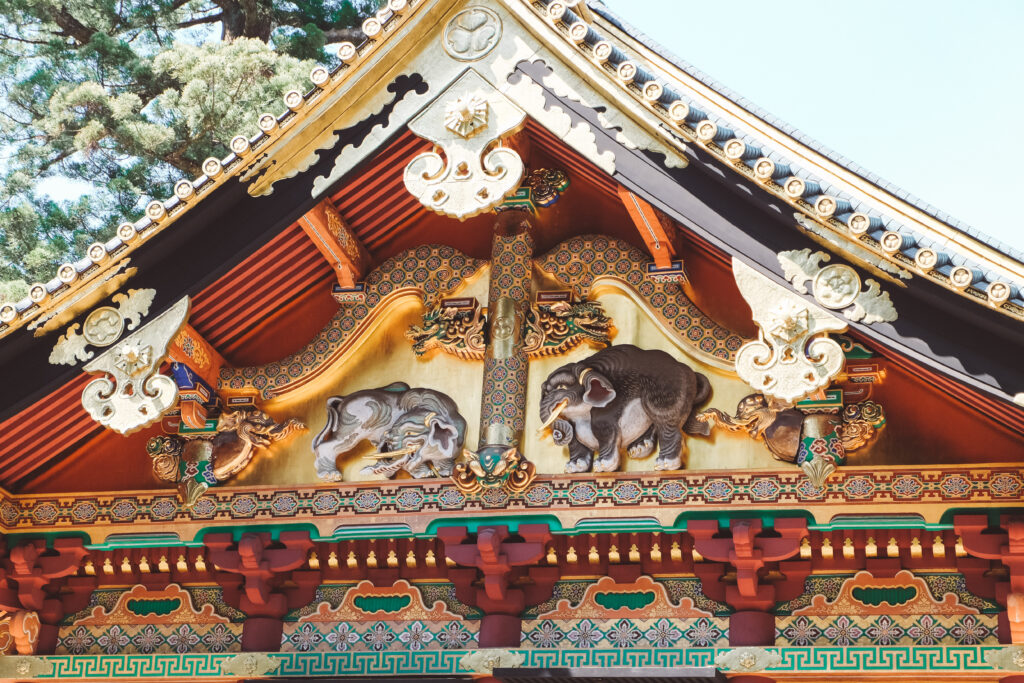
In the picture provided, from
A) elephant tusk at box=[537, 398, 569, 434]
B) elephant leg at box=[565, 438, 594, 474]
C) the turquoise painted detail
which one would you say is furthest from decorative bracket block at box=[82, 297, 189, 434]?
elephant leg at box=[565, 438, 594, 474]

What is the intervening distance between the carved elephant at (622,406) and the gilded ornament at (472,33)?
6.31 feet

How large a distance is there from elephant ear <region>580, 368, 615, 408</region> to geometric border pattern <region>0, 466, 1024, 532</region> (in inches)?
18.2

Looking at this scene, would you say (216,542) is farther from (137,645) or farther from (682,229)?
(682,229)

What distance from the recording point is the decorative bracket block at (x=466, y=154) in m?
8.14

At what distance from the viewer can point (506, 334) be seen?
348 inches

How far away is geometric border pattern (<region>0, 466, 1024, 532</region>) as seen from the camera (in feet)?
26.2

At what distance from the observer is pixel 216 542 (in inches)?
349

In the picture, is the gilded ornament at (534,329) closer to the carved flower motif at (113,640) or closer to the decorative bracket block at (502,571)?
the decorative bracket block at (502,571)

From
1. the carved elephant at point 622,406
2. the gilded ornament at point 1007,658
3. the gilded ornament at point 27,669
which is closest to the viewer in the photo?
the gilded ornament at point 1007,658

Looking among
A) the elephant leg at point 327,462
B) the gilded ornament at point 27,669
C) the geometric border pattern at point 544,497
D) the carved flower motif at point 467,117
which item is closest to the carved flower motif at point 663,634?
the geometric border pattern at point 544,497

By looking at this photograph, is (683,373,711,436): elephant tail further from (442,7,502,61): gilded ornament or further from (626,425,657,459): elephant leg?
(442,7,502,61): gilded ornament

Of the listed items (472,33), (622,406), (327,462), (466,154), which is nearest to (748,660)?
(622,406)

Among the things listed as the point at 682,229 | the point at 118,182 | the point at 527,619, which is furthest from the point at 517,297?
the point at 118,182

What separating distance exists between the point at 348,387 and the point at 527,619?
1.85 meters
